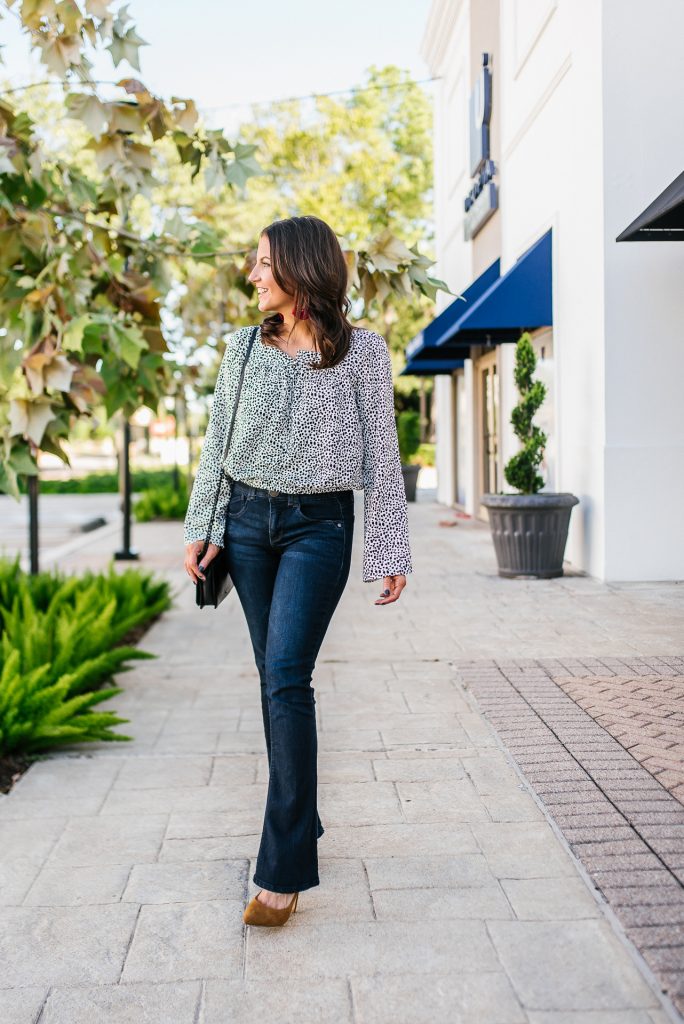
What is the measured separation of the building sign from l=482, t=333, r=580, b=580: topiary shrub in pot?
5.16 m

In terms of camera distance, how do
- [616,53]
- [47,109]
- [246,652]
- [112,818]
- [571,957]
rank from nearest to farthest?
[571,957]
[112,818]
[246,652]
[616,53]
[47,109]

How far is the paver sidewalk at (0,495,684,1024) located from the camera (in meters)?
2.71

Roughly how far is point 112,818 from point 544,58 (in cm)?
1007

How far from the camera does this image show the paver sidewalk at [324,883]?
107 inches

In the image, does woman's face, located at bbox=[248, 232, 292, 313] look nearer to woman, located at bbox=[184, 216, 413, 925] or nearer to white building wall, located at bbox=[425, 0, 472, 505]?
woman, located at bbox=[184, 216, 413, 925]

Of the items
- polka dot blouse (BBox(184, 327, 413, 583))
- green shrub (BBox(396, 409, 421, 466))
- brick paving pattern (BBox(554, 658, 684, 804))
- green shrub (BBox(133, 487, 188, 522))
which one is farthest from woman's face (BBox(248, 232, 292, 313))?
green shrub (BBox(396, 409, 421, 466))

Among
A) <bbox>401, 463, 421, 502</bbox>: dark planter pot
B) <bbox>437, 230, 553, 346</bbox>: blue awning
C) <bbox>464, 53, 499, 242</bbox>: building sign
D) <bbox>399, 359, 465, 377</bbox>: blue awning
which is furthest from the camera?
<bbox>401, 463, 421, 502</bbox>: dark planter pot

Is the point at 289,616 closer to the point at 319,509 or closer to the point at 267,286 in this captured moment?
the point at 319,509

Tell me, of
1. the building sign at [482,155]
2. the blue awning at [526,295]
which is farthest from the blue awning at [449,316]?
the blue awning at [526,295]

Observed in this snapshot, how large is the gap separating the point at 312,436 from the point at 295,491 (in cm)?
17

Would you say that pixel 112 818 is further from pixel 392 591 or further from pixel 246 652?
pixel 246 652

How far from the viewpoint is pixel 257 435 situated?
3.28 meters

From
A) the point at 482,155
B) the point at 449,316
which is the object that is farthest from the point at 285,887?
the point at 482,155

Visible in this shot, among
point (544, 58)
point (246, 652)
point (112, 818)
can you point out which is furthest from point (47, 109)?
point (112, 818)
